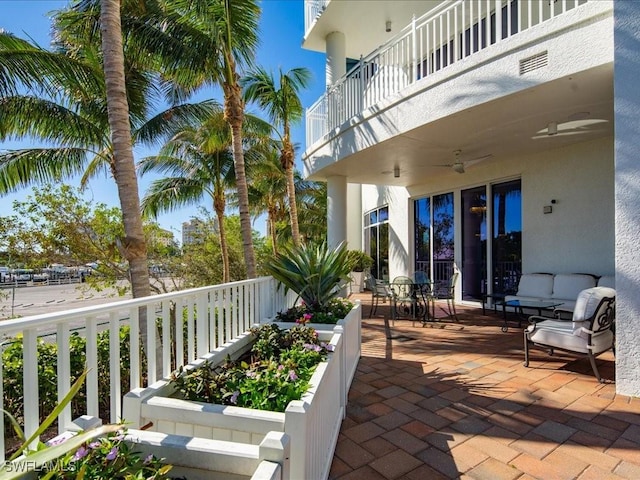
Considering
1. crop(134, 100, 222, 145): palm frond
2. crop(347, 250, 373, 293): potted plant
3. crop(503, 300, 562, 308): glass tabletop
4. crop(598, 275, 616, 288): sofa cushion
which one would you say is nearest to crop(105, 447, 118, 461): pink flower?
crop(503, 300, 562, 308): glass tabletop

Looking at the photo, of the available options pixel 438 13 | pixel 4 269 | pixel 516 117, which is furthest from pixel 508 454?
pixel 4 269

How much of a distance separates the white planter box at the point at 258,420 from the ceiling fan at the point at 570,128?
16.8 ft

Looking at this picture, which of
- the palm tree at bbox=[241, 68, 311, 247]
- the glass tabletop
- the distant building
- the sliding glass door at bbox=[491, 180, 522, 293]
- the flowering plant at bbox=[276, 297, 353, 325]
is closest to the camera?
the flowering plant at bbox=[276, 297, 353, 325]

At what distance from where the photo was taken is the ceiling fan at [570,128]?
17.0ft

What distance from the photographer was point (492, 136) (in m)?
5.80

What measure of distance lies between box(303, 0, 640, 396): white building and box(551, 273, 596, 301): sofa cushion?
0.98 ft

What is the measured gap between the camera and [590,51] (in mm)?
3648

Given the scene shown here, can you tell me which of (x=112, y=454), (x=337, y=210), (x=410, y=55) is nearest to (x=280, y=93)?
(x=337, y=210)

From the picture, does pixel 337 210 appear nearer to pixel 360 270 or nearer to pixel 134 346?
pixel 360 270

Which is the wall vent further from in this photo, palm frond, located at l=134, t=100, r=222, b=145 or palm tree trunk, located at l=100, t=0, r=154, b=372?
palm frond, located at l=134, t=100, r=222, b=145

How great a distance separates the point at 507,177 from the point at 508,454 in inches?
252

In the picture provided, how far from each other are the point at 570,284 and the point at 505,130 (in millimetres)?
2941

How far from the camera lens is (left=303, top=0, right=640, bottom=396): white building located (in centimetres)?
340

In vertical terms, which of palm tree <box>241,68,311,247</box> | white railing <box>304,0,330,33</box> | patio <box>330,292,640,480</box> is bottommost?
patio <box>330,292,640,480</box>
